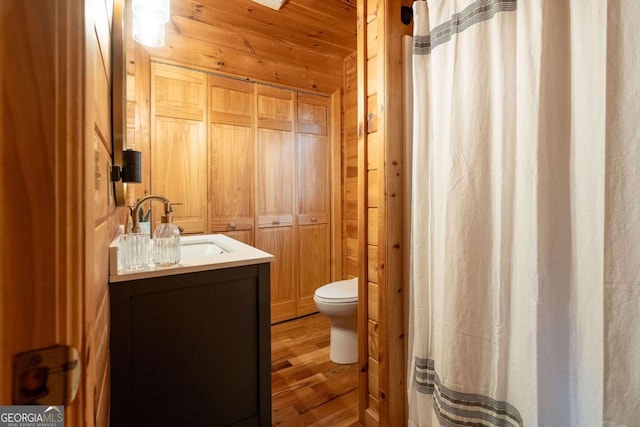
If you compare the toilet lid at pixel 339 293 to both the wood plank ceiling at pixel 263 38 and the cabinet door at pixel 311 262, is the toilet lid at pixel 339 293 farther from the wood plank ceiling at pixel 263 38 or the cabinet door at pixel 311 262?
the wood plank ceiling at pixel 263 38

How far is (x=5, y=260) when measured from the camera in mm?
299

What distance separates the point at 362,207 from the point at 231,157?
1.51 metres

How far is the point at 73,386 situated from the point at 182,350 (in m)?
0.84

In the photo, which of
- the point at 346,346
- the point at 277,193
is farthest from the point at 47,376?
the point at 277,193

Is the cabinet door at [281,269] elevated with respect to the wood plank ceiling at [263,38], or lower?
lower

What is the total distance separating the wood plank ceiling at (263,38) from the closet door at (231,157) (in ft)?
0.59

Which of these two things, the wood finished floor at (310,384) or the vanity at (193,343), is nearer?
the vanity at (193,343)

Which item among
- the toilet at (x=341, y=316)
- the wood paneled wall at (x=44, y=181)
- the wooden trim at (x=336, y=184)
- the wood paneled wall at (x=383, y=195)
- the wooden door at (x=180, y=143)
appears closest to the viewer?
the wood paneled wall at (x=44, y=181)

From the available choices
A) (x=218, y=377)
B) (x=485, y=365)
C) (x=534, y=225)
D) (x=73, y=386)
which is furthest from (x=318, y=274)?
(x=73, y=386)

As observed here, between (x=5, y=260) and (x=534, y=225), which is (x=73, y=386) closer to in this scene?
(x=5, y=260)

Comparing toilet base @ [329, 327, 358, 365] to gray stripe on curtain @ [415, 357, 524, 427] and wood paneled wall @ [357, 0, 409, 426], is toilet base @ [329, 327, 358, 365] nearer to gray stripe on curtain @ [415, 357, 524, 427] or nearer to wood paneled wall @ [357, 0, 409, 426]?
wood paneled wall @ [357, 0, 409, 426]

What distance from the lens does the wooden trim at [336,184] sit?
2.98 m

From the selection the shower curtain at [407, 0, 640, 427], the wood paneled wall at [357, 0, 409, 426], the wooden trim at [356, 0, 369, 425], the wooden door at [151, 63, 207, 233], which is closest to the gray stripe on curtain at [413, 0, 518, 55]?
the shower curtain at [407, 0, 640, 427]

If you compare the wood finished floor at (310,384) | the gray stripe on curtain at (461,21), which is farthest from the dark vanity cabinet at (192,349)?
the gray stripe on curtain at (461,21)
